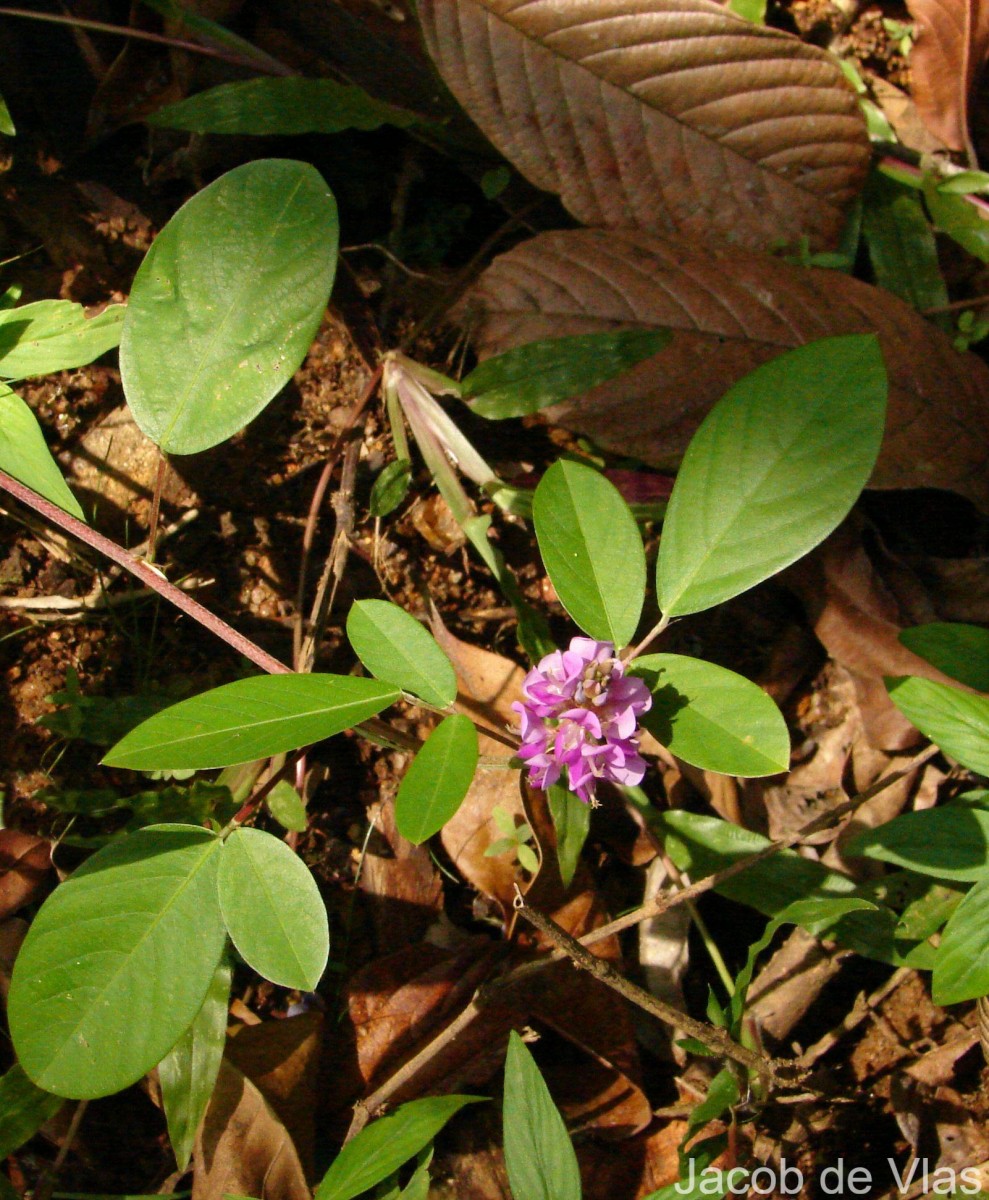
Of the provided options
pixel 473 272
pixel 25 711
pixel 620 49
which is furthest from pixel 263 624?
pixel 620 49

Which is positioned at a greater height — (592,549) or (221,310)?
(221,310)

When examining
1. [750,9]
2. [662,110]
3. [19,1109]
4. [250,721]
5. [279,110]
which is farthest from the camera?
[750,9]

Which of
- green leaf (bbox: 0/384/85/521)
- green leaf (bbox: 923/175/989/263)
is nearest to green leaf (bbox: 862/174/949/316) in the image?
green leaf (bbox: 923/175/989/263)

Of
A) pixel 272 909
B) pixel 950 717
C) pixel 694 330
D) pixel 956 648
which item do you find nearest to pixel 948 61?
pixel 694 330

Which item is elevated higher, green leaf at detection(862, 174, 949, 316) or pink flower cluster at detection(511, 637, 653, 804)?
green leaf at detection(862, 174, 949, 316)

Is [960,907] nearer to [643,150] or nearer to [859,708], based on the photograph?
[859,708]

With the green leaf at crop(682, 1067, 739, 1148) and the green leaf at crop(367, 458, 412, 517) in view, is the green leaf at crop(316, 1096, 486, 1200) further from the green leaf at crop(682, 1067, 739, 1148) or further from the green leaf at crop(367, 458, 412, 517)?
the green leaf at crop(367, 458, 412, 517)

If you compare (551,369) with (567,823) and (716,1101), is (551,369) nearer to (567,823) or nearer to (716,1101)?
(567,823)
